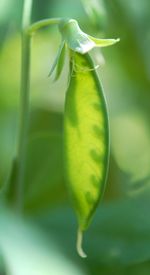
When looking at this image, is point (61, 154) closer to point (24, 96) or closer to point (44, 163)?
point (44, 163)

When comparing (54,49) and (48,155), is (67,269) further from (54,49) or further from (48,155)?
(54,49)

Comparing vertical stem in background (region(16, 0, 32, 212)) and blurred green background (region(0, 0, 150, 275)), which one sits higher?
vertical stem in background (region(16, 0, 32, 212))

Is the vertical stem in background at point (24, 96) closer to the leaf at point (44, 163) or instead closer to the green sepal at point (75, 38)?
the green sepal at point (75, 38)

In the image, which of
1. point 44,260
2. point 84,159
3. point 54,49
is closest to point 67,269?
point 44,260

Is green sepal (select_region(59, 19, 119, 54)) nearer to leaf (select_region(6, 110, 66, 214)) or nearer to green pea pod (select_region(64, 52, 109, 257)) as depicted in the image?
green pea pod (select_region(64, 52, 109, 257))

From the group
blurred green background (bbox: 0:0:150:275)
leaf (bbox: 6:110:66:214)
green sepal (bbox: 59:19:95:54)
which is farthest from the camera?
leaf (bbox: 6:110:66:214)

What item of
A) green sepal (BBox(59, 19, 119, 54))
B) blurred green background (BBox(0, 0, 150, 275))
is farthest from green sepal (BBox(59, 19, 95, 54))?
blurred green background (BBox(0, 0, 150, 275))
